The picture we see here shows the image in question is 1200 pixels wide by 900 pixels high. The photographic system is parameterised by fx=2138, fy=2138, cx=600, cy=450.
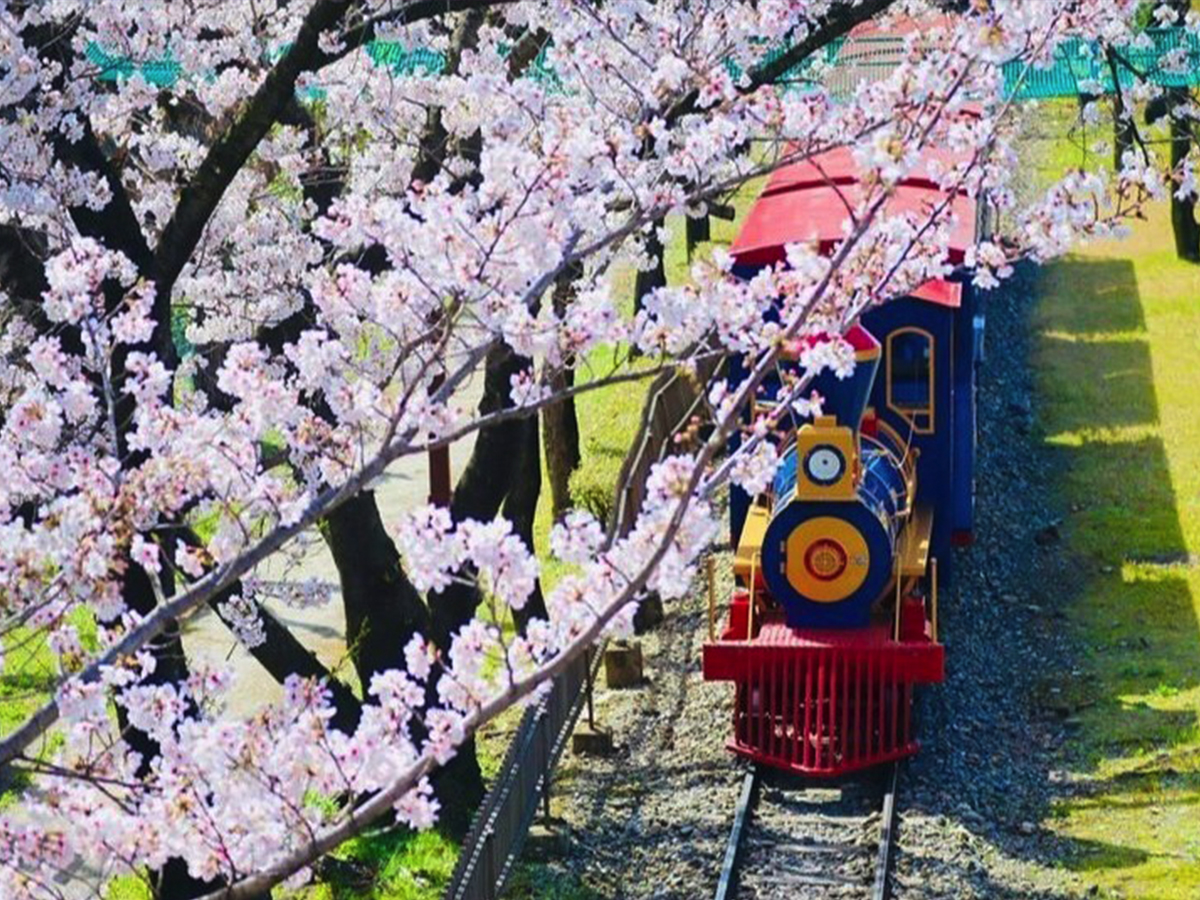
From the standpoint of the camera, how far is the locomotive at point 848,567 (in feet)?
40.4

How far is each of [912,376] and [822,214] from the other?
1357 mm

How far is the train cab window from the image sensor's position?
43.9ft

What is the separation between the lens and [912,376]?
13578 mm

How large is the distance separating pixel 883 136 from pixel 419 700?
193cm

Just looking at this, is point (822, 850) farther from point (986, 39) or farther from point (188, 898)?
point (986, 39)

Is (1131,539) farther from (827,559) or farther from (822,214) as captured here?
(827,559)

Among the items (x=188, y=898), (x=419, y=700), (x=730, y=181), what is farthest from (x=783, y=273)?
(x=188, y=898)

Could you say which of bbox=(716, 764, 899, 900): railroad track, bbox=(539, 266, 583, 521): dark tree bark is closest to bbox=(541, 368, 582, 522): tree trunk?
bbox=(539, 266, 583, 521): dark tree bark

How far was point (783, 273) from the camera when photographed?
682cm

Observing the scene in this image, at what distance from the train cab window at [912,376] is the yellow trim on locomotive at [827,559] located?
1.42 m

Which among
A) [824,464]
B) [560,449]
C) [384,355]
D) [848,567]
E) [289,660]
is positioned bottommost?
[289,660]

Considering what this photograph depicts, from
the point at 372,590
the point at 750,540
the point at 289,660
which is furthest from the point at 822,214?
the point at 289,660

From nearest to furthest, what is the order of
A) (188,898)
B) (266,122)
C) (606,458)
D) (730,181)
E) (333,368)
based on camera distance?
(333,368) → (730,181) → (266,122) → (188,898) → (606,458)

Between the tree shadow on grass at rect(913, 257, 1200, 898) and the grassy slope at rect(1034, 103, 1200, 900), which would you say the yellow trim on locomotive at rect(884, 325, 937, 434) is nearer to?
the tree shadow on grass at rect(913, 257, 1200, 898)
